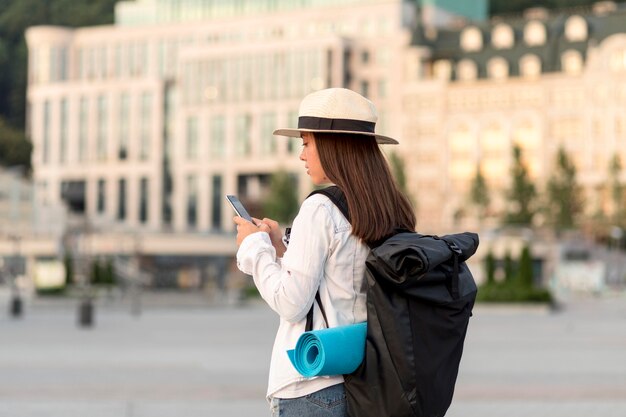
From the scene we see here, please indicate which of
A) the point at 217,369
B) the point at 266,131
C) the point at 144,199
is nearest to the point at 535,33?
the point at 266,131

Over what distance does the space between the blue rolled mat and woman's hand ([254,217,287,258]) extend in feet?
1.74

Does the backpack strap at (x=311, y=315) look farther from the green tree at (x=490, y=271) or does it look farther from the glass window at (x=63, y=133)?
the glass window at (x=63, y=133)

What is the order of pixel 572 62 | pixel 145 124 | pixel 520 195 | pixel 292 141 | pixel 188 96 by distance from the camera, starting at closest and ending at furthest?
pixel 520 195 → pixel 572 62 → pixel 292 141 → pixel 188 96 → pixel 145 124

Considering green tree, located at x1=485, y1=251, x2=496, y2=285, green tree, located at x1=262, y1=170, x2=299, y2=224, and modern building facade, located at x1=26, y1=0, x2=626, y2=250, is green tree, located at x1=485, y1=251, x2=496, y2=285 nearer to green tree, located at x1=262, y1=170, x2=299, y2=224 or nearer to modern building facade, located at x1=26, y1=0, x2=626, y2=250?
green tree, located at x1=262, y1=170, x2=299, y2=224

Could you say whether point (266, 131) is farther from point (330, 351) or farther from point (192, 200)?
point (330, 351)

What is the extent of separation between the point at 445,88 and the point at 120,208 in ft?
92.2

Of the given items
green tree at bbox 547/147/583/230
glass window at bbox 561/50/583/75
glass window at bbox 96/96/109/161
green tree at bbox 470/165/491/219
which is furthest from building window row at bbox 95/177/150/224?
green tree at bbox 547/147/583/230

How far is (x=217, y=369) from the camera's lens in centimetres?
2045

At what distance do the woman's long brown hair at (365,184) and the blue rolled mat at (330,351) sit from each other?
32 centimetres

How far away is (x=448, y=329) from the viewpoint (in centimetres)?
449

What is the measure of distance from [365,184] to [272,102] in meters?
103

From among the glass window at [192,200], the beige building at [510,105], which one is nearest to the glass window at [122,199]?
the glass window at [192,200]

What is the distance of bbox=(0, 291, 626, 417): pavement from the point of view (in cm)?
1447

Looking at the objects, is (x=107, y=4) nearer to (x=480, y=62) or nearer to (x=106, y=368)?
(x=480, y=62)
